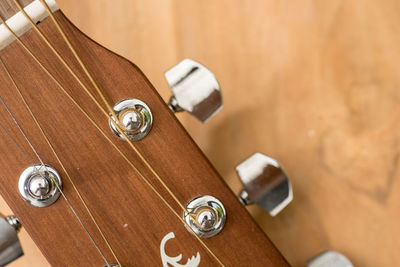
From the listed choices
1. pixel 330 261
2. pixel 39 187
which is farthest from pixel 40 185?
pixel 330 261

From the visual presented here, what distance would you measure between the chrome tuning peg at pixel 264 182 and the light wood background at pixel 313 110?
0.19 meters

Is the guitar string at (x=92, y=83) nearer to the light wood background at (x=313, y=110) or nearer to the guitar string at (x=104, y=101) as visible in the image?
the guitar string at (x=104, y=101)

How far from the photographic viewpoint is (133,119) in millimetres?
680

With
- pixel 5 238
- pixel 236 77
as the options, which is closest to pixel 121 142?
pixel 5 238

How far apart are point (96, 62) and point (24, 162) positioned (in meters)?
0.16

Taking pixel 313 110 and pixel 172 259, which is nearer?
pixel 172 259

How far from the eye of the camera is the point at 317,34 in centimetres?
94

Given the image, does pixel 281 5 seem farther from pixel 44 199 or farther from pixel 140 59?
pixel 44 199

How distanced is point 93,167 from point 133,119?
0.29 feet

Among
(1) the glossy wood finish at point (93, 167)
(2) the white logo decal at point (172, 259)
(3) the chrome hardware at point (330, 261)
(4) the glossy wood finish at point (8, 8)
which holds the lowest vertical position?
(3) the chrome hardware at point (330, 261)

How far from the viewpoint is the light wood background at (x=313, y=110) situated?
903 millimetres

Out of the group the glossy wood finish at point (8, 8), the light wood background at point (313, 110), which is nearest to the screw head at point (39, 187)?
the glossy wood finish at point (8, 8)

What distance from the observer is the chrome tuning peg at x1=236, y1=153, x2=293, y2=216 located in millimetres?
734

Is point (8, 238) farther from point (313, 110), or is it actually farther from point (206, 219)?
point (313, 110)
